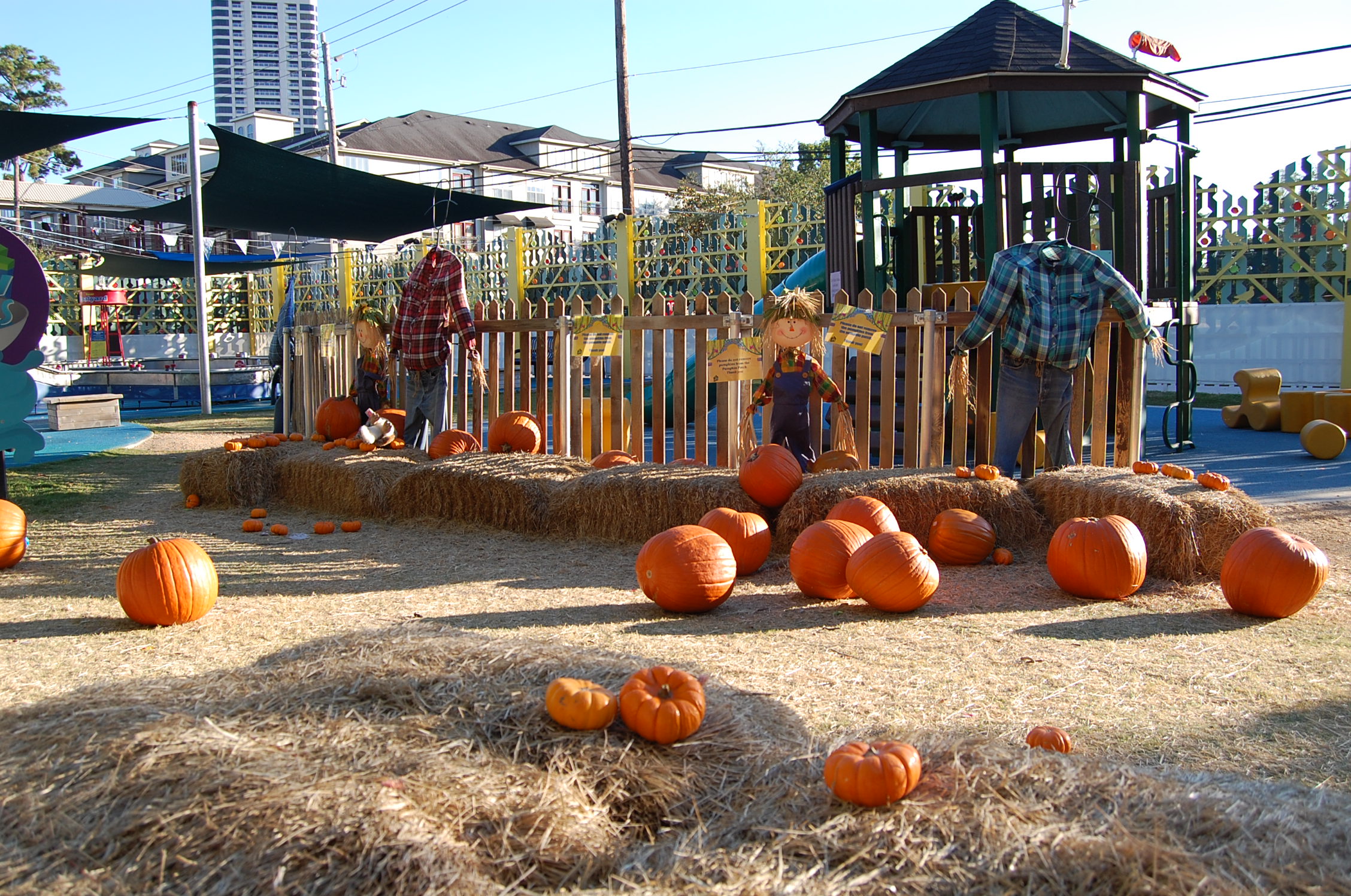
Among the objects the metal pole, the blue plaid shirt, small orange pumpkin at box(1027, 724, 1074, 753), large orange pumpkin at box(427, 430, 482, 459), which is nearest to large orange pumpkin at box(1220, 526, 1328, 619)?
the blue plaid shirt

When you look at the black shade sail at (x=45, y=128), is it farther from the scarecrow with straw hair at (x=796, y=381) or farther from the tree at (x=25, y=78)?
the tree at (x=25, y=78)

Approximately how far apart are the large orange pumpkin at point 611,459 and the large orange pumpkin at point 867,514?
2.28 metres

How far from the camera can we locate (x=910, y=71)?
9891mm

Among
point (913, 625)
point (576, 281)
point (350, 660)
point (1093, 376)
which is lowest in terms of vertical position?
point (913, 625)

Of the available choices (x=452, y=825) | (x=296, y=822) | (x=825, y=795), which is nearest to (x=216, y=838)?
(x=296, y=822)

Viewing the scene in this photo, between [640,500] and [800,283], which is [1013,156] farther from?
[640,500]

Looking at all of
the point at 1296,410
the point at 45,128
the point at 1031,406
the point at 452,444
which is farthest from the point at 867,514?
the point at 45,128

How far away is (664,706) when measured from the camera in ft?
8.34

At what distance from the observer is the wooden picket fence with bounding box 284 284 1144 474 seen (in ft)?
23.7

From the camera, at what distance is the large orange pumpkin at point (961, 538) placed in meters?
5.84

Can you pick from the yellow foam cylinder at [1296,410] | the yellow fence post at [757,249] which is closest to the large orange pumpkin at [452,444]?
the yellow foam cylinder at [1296,410]

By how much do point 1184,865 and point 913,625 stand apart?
2.75 metres

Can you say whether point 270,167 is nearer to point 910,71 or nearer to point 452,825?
point 910,71

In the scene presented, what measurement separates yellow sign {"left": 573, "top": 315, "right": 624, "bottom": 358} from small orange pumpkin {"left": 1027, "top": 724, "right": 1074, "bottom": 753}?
19.1 ft
